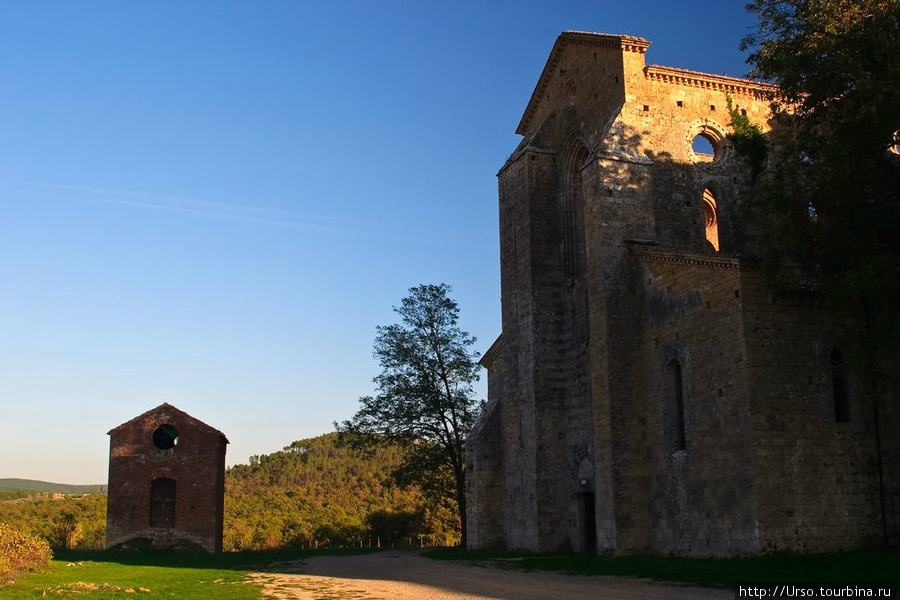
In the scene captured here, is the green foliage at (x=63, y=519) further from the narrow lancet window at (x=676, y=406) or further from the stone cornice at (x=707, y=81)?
the stone cornice at (x=707, y=81)

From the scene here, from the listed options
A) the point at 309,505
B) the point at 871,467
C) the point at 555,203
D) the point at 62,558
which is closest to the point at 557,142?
the point at 555,203

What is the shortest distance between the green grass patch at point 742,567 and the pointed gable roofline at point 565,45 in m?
14.8

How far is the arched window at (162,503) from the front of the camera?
1337 inches

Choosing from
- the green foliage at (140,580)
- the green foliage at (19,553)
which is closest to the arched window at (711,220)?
the green foliage at (140,580)

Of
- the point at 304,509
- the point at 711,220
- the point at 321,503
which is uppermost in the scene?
the point at 711,220

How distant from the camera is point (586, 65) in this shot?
2753 centimetres

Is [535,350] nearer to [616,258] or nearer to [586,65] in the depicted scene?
[616,258]

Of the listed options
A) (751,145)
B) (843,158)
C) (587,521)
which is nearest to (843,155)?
(843,158)

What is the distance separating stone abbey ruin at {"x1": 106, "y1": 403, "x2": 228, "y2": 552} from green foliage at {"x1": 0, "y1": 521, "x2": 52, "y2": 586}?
11.1 m

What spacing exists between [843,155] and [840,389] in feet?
19.8

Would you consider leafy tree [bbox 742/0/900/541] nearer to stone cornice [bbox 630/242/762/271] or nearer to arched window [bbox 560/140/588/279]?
stone cornice [bbox 630/242/762/271]

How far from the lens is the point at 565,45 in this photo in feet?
94.4

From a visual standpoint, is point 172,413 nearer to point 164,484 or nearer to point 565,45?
point 164,484

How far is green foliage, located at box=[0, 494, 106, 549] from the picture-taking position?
4588cm
